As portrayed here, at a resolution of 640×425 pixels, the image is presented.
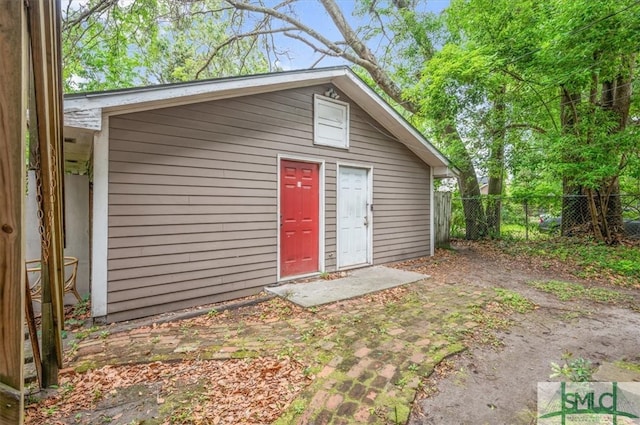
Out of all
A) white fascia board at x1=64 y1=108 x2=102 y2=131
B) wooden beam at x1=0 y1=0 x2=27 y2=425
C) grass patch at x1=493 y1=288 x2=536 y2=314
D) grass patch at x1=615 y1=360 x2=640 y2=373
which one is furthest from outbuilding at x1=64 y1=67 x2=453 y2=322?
grass patch at x1=615 y1=360 x2=640 y2=373

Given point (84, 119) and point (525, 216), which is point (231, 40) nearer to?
point (84, 119)

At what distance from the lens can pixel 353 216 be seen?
235 inches

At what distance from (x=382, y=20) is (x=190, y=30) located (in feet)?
21.0

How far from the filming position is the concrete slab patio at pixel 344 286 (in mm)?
4129

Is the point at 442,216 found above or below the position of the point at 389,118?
below

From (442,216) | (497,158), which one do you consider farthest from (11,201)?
(497,158)

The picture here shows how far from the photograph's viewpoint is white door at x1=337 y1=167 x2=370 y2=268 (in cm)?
574

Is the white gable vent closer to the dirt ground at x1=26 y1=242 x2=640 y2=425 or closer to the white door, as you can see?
the white door

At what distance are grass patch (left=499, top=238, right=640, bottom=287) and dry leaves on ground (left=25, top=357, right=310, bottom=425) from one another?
6015 millimetres

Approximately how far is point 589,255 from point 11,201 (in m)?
8.84

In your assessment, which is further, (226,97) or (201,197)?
(226,97)

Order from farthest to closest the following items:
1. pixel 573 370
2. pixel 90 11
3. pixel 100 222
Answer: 1. pixel 90 11
2. pixel 100 222
3. pixel 573 370

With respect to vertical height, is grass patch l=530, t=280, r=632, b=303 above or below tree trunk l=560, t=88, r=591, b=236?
below

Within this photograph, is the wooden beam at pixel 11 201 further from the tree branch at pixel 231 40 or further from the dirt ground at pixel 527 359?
the tree branch at pixel 231 40
